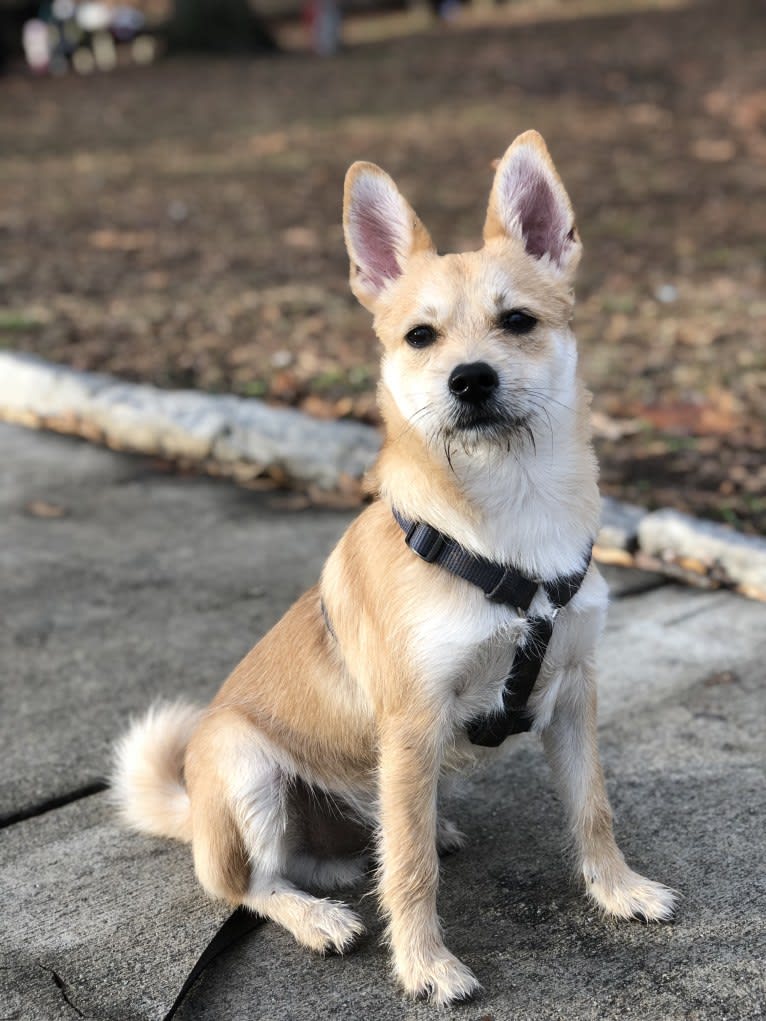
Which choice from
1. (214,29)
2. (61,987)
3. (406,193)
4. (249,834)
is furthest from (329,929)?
(214,29)

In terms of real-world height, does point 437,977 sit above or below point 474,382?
below

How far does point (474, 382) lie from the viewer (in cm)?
287

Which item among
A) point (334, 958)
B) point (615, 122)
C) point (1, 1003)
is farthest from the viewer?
point (615, 122)

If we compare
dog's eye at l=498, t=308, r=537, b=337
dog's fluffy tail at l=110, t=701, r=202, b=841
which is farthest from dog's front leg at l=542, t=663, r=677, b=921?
dog's fluffy tail at l=110, t=701, r=202, b=841

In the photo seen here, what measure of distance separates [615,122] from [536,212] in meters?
13.3

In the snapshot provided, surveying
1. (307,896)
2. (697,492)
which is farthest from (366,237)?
(697,492)

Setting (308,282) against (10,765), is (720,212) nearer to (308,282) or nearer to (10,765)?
(308,282)

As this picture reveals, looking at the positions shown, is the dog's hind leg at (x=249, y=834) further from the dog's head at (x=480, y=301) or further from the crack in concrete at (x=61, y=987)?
the dog's head at (x=480, y=301)

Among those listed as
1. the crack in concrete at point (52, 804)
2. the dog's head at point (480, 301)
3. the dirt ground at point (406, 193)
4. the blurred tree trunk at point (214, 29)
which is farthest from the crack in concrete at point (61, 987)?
the blurred tree trunk at point (214, 29)

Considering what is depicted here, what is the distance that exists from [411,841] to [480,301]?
137 centimetres

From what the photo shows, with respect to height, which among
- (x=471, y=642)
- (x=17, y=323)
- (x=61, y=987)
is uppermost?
(x=471, y=642)

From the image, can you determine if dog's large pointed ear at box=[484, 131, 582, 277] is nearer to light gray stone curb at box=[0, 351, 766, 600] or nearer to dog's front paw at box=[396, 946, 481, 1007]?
dog's front paw at box=[396, 946, 481, 1007]

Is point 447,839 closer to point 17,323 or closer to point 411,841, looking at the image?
point 411,841

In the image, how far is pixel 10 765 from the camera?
3.85 m
